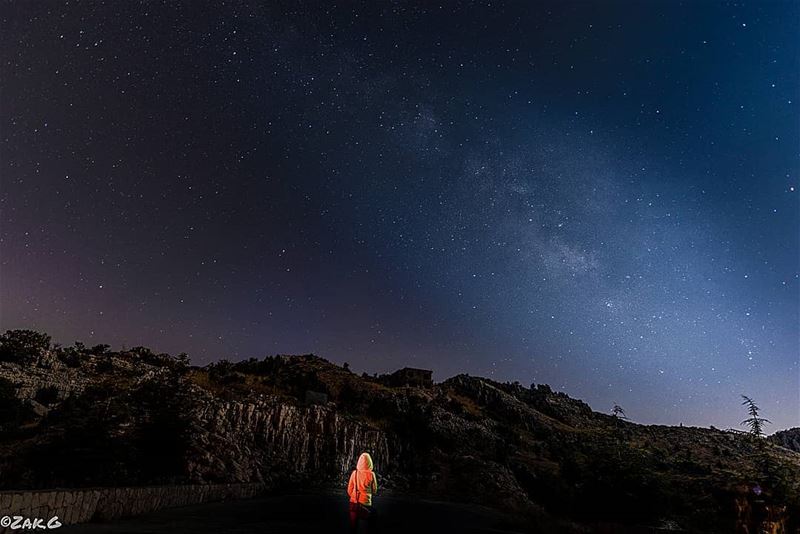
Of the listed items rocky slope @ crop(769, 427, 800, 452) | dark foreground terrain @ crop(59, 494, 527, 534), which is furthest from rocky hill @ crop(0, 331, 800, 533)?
rocky slope @ crop(769, 427, 800, 452)

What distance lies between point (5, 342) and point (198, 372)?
2052cm

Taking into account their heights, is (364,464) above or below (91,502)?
above

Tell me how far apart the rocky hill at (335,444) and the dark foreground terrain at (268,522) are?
3583 mm

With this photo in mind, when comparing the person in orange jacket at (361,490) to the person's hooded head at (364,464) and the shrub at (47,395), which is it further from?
the shrub at (47,395)

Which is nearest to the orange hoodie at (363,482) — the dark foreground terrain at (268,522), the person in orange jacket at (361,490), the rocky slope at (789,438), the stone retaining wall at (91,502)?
the person in orange jacket at (361,490)

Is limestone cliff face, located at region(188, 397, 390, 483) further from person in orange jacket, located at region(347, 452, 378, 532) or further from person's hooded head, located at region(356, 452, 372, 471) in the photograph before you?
person's hooded head, located at region(356, 452, 372, 471)

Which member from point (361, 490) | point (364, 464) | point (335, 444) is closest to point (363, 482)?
point (361, 490)

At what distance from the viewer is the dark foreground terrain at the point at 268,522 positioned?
13250mm

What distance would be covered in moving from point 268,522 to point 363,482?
708 centimetres

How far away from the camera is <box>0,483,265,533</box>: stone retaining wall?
35.3ft

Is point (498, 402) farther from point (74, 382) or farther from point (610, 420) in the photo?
point (74, 382)

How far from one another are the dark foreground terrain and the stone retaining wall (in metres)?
0.39

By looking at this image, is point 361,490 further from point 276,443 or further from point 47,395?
point 47,395

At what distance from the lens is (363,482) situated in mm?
12117
